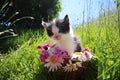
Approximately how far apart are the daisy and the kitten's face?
31 cm

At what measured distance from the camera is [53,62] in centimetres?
429

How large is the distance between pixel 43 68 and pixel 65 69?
382 mm

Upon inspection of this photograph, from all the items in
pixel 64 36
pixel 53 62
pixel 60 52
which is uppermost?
pixel 64 36

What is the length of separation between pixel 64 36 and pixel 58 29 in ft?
0.36

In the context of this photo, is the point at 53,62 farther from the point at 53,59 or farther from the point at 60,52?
the point at 60,52

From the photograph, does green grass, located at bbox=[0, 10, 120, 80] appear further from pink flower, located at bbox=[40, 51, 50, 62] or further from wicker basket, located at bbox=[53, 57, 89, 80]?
pink flower, located at bbox=[40, 51, 50, 62]

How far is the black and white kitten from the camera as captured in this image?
4.50 metres

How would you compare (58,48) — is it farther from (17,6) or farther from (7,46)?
(17,6)

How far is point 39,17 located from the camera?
37.9ft

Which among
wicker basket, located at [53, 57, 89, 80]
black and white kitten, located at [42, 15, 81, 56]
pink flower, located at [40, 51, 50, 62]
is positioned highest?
black and white kitten, located at [42, 15, 81, 56]

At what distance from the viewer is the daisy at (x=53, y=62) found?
426cm

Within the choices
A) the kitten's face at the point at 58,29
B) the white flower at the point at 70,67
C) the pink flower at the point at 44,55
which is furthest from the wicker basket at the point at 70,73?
the kitten's face at the point at 58,29

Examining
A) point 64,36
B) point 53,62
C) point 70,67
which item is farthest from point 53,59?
point 64,36

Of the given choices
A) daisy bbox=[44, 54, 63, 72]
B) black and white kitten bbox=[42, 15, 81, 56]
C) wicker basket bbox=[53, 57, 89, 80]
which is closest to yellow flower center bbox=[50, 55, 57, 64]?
daisy bbox=[44, 54, 63, 72]
